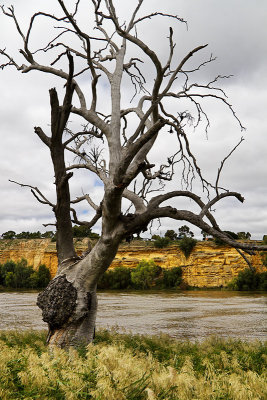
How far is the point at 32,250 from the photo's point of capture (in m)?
84.1

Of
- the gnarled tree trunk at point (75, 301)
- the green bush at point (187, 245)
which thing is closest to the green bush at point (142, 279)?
the green bush at point (187, 245)

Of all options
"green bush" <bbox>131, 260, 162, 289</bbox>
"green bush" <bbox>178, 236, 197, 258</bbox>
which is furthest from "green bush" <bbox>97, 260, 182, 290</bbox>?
"green bush" <bbox>178, 236, 197, 258</bbox>

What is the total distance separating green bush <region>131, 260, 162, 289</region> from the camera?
208ft

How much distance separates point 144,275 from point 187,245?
30.0ft

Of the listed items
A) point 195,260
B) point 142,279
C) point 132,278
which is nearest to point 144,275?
point 142,279

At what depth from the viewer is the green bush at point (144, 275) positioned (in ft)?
208

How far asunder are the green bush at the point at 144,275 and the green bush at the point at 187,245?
5567mm

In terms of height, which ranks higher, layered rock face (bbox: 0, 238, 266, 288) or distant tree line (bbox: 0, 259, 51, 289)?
layered rock face (bbox: 0, 238, 266, 288)

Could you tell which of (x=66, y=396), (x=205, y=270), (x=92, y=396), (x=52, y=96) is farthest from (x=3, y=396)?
(x=205, y=270)

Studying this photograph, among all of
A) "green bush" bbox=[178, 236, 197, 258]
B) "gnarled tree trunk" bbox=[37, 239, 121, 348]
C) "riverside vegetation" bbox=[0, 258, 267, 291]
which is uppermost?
"green bush" bbox=[178, 236, 197, 258]

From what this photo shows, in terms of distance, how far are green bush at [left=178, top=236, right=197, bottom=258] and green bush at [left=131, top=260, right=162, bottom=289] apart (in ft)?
18.3

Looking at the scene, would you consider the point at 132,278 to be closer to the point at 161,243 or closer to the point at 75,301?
the point at 161,243

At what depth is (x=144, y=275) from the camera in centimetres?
6334

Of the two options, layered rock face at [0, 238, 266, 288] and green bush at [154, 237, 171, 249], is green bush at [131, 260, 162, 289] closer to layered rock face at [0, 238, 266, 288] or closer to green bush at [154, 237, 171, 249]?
layered rock face at [0, 238, 266, 288]
